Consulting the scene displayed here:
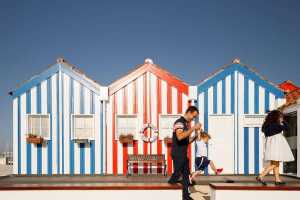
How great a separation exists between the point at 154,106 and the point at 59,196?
20.5 ft

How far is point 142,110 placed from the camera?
11.4m

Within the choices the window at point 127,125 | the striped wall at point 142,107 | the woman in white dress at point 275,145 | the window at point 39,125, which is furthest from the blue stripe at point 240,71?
the window at point 39,125

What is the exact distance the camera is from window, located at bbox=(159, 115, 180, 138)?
441 inches

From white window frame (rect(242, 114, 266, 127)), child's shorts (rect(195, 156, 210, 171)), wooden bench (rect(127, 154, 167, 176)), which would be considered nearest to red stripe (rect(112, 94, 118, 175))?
wooden bench (rect(127, 154, 167, 176))

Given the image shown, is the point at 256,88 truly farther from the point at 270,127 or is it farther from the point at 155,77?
the point at 270,127

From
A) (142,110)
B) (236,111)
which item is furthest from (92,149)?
(236,111)

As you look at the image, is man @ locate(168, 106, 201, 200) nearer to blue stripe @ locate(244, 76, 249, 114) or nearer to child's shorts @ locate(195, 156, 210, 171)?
child's shorts @ locate(195, 156, 210, 171)

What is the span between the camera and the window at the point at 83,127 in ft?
36.7

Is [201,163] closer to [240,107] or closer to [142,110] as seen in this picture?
[142,110]

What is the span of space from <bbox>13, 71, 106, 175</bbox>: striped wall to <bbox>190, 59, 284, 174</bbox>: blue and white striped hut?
3.97 meters

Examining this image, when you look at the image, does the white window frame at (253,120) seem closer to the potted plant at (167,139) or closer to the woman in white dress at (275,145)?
the potted plant at (167,139)

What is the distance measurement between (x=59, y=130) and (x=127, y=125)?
2.57 m

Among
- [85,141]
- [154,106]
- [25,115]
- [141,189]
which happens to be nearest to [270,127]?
[141,189]

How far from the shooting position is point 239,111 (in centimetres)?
1123
